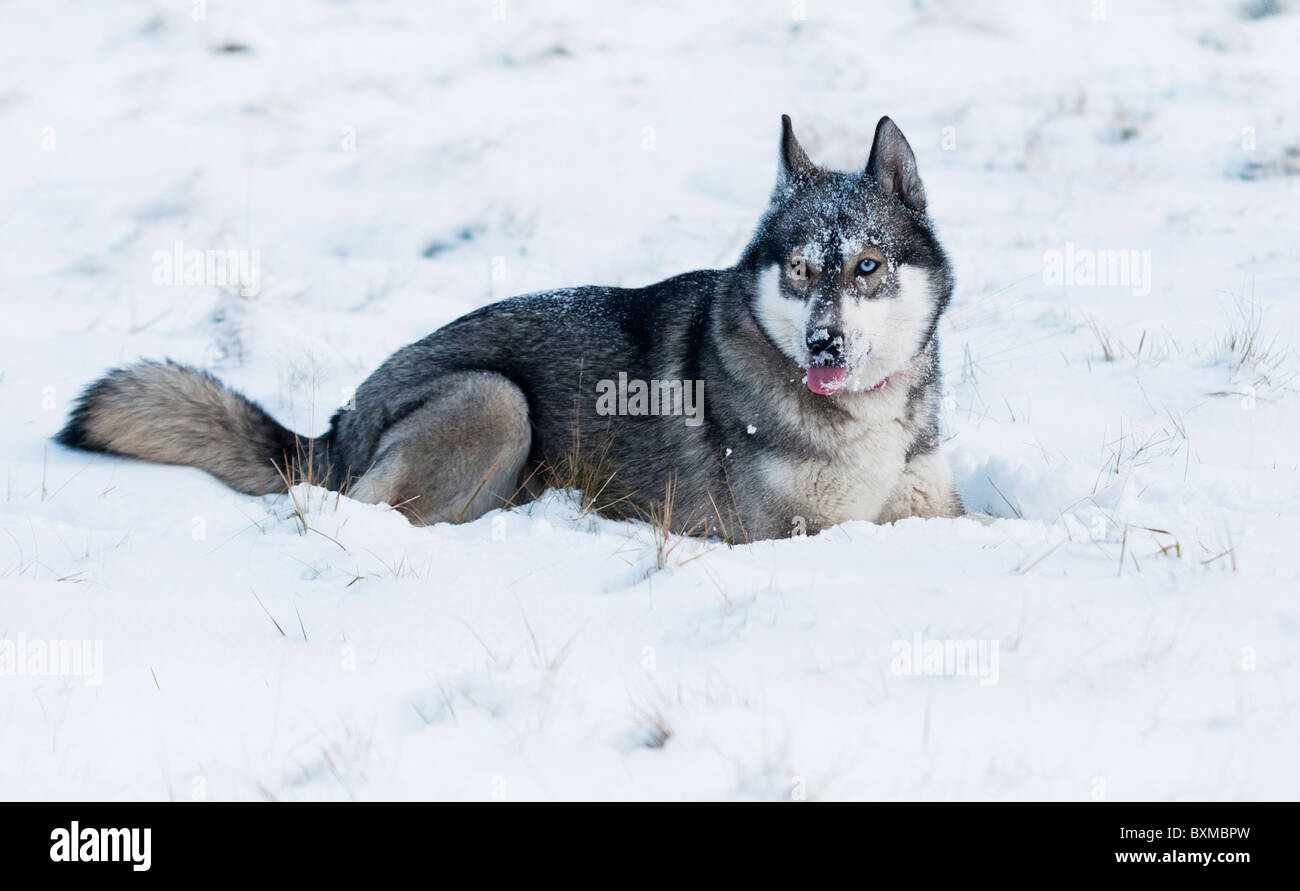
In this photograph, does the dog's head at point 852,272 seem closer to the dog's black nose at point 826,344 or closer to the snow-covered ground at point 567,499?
the dog's black nose at point 826,344

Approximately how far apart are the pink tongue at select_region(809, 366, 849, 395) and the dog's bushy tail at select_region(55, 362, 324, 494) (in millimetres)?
2225

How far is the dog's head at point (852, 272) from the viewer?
Result: 12.6ft

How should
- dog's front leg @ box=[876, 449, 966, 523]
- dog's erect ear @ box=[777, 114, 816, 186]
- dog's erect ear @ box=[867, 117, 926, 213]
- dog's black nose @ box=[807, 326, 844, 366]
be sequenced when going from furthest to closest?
dog's erect ear @ box=[777, 114, 816, 186]
dog's front leg @ box=[876, 449, 966, 523]
dog's erect ear @ box=[867, 117, 926, 213]
dog's black nose @ box=[807, 326, 844, 366]

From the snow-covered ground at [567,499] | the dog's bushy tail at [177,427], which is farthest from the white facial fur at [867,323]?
the dog's bushy tail at [177,427]

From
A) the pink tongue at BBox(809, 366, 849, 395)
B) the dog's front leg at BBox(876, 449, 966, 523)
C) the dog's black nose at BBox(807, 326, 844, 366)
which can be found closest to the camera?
the dog's black nose at BBox(807, 326, 844, 366)

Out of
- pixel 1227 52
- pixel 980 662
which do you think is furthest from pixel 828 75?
pixel 980 662

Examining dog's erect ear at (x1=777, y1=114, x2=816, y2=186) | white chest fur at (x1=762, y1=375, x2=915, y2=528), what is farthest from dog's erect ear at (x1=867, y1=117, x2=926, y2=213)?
white chest fur at (x1=762, y1=375, x2=915, y2=528)

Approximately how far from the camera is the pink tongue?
3930 millimetres

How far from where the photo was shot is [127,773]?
2.32 m

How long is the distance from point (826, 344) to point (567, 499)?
1.32 meters

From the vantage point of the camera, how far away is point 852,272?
12.8 feet

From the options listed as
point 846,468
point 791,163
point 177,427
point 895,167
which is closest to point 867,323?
point 846,468

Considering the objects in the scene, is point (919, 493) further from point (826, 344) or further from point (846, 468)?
point (826, 344)

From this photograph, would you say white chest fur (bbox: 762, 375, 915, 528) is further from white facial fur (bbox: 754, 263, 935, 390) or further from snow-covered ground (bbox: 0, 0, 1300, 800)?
snow-covered ground (bbox: 0, 0, 1300, 800)
